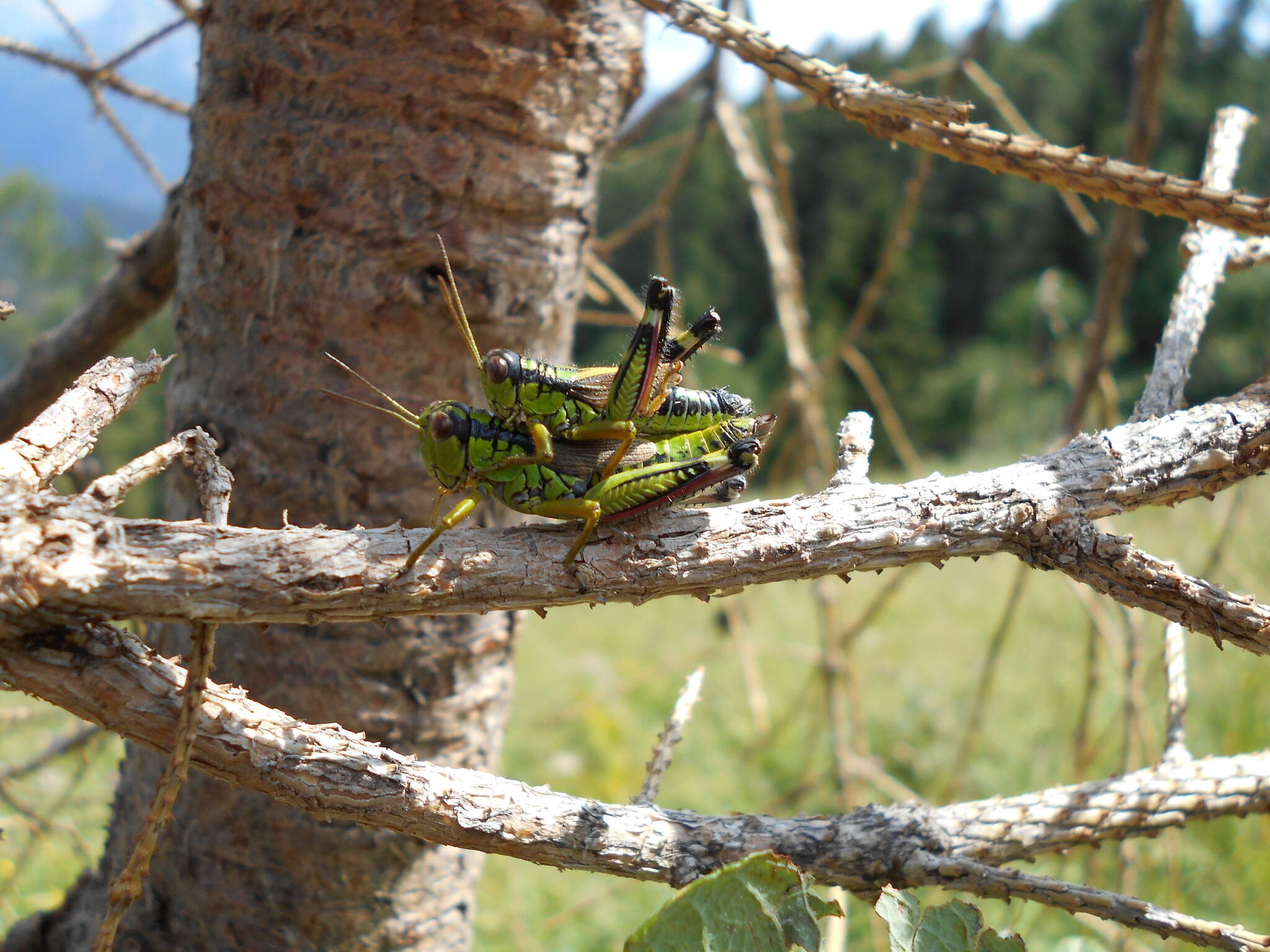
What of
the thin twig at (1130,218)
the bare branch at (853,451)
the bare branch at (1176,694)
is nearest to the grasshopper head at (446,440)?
the bare branch at (853,451)

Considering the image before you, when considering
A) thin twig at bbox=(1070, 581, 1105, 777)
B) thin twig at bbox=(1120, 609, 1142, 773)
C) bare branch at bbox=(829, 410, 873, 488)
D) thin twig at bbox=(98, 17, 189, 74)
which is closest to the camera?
bare branch at bbox=(829, 410, 873, 488)

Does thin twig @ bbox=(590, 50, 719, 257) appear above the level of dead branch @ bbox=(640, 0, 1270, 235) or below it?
above

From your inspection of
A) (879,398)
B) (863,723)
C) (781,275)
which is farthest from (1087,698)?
(781,275)

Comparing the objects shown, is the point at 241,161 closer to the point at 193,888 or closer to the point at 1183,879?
the point at 193,888

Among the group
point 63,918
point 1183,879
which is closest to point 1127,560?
point 63,918

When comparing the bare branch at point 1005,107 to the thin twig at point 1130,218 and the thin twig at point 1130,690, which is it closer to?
the thin twig at point 1130,218

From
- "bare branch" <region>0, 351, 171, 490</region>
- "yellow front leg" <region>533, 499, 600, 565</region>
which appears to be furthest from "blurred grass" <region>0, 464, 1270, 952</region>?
"bare branch" <region>0, 351, 171, 490</region>

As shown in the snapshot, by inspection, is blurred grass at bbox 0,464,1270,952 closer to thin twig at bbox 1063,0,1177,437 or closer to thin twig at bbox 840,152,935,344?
thin twig at bbox 1063,0,1177,437
